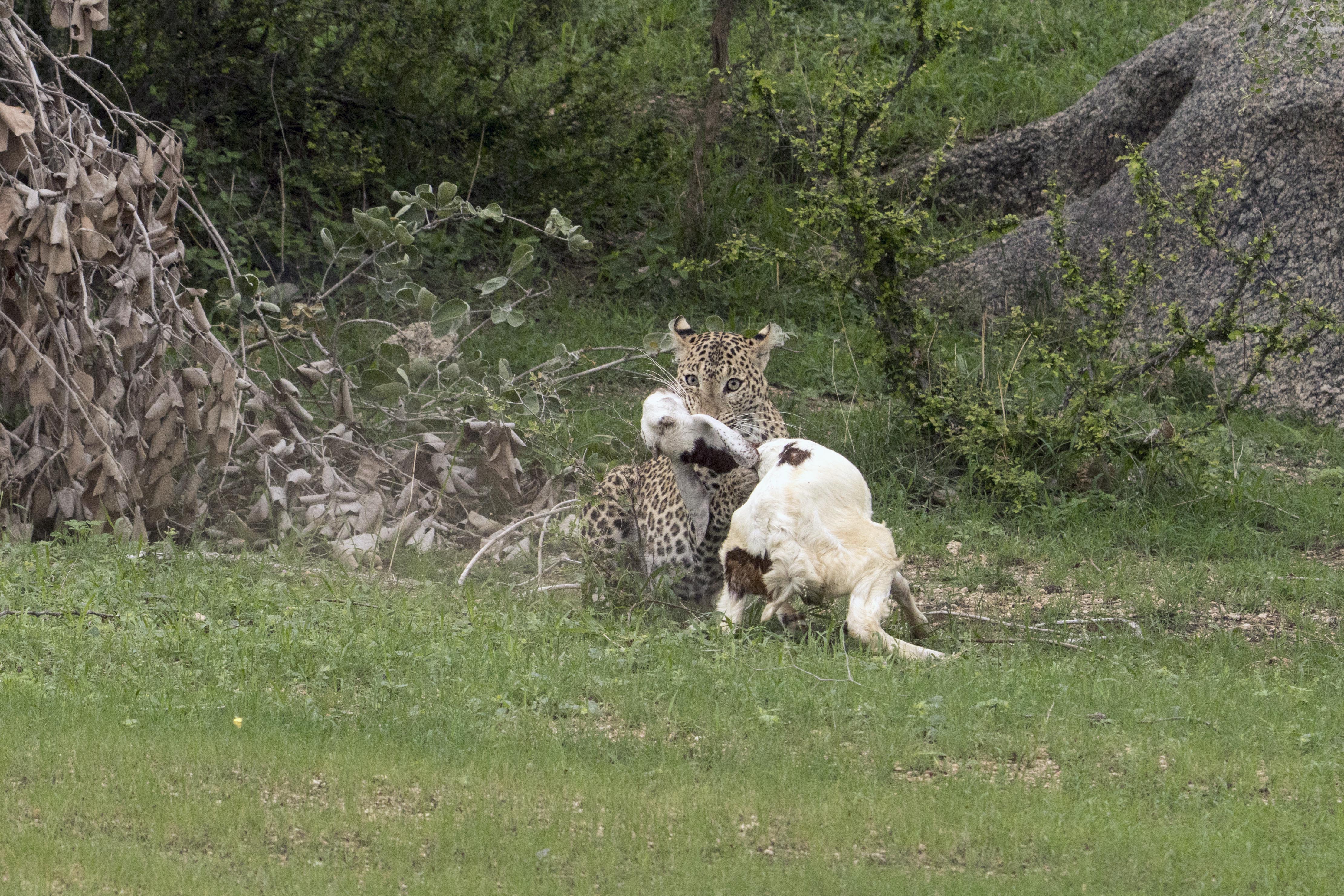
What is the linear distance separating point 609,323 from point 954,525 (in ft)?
14.2

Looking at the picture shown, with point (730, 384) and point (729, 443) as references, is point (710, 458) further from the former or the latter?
point (730, 384)

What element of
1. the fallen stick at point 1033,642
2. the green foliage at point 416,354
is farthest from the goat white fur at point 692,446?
the green foliage at point 416,354

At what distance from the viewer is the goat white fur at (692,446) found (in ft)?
20.7

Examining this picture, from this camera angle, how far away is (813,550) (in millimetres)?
5902

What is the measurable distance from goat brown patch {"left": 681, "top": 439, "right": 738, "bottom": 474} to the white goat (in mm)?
152

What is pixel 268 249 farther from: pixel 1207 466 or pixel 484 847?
pixel 484 847

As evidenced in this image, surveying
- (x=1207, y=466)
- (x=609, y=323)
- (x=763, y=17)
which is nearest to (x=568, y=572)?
(x=1207, y=466)

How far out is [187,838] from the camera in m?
4.02

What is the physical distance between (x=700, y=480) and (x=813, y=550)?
0.87 m

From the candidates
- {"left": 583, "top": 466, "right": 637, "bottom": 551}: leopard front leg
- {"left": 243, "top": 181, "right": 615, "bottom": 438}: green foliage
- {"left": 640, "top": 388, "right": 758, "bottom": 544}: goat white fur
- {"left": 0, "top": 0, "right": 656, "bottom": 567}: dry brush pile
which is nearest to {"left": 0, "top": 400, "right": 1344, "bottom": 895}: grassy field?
{"left": 583, "top": 466, "right": 637, "bottom": 551}: leopard front leg

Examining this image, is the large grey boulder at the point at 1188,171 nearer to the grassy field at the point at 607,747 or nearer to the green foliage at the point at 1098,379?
the green foliage at the point at 1098,379

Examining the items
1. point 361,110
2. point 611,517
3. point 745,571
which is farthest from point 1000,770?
point 361,110

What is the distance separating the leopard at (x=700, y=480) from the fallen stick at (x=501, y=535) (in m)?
0.19

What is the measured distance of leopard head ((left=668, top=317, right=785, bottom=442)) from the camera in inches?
269
